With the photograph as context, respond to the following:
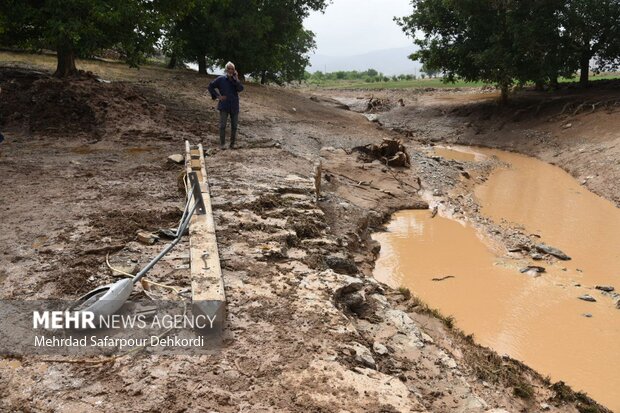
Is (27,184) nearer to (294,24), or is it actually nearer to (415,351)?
(415,351)

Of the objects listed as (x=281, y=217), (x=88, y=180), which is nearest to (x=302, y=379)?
(x=281, y=217)

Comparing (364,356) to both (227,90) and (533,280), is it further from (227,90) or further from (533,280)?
(227,90)

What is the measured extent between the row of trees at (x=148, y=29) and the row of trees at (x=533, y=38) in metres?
7.92

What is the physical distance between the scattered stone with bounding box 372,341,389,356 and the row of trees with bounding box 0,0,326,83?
1023cm

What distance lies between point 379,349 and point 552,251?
208 inches

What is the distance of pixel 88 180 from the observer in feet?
23.5

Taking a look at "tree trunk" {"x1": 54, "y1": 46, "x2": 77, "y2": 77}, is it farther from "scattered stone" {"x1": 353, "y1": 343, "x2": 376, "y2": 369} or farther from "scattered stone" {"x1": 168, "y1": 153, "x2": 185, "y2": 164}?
"scattered stone" {"x1": 353, "y1": 343, "x2": 376, "y2": 369}

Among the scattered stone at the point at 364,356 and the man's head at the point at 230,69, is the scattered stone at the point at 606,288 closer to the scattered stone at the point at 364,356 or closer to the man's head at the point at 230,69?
the scattered stone at the point at 364,356

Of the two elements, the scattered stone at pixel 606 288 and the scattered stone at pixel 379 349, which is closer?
the scattered stone at pixel 379 349

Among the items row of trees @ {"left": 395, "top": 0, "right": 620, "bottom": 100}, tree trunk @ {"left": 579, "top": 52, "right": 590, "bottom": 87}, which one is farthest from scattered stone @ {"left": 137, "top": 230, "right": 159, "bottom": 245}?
tree trunk @ {"left": 579, "top": 52, "right": 590, "bottom": 87}

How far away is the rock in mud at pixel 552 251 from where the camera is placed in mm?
7754

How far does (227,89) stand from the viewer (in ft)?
30.0

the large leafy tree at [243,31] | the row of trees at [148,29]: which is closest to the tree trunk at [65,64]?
the row of trees at [148,29]

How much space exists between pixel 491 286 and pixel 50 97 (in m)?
10.2
